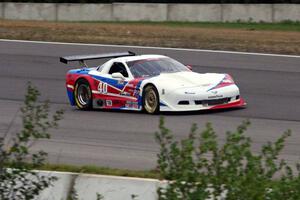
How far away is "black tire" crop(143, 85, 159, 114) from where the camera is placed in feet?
57.4

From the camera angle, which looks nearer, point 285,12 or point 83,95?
point 83,95

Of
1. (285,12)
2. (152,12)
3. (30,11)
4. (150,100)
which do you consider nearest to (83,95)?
(150,100)

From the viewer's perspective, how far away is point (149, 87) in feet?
57.9

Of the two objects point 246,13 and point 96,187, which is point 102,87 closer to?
point 96,187

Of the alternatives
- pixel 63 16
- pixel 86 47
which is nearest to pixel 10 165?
pixel 86 47

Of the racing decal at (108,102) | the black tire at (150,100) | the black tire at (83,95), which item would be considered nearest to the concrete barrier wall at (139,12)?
the black tire at (83,95)

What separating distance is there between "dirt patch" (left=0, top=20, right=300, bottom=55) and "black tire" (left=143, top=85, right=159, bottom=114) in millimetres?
8541

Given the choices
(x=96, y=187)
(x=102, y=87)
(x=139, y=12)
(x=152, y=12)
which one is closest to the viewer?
(x=96, y=187)

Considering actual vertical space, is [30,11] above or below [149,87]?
above

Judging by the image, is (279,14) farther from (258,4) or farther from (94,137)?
(94,137)

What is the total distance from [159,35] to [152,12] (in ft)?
15.2

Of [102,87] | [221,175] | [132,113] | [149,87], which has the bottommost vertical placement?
[132,113]

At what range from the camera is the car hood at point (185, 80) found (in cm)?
1752

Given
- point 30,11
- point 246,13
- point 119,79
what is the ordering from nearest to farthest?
point 119,79, point 246,13, point 30,11
